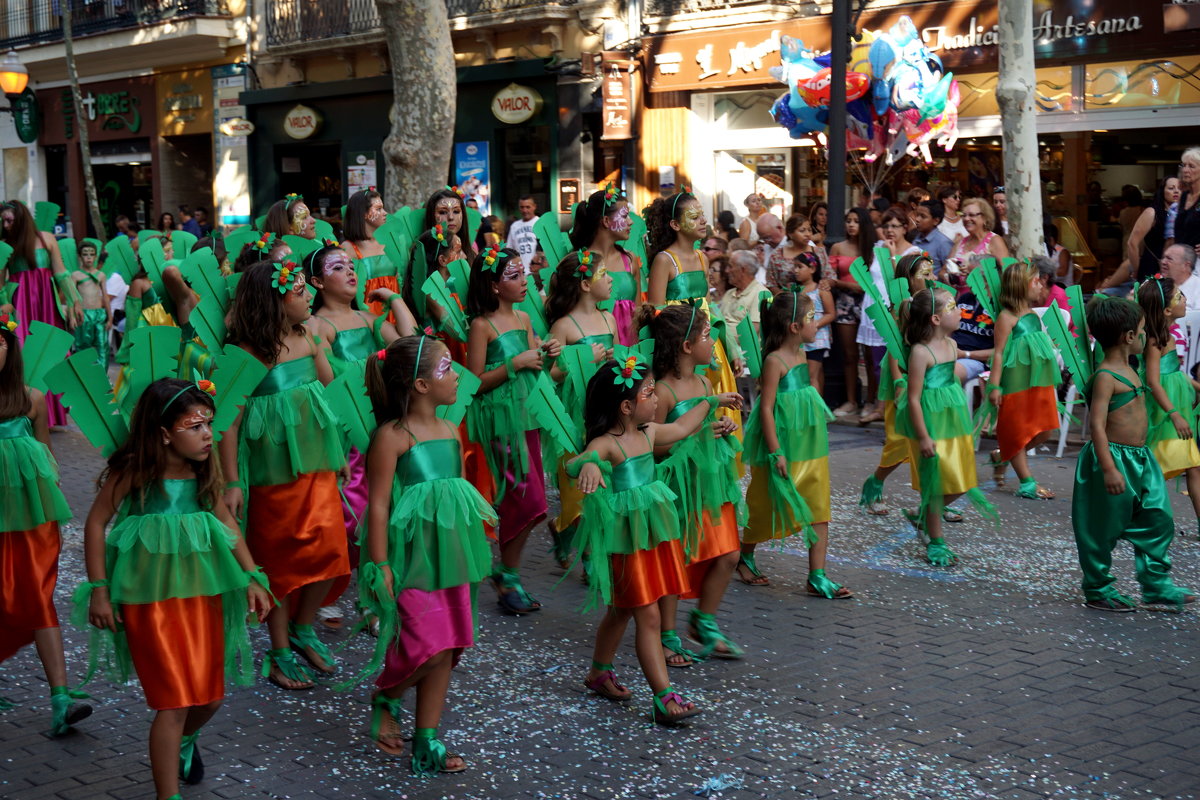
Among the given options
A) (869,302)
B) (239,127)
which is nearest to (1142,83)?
(869,302)

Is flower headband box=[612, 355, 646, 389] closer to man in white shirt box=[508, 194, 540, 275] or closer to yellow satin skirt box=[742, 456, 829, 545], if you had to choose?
yellow satin skirt box=[742, 456, 829, 545]

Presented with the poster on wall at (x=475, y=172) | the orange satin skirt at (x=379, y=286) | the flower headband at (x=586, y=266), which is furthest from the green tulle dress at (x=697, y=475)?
the poster on wall at (x=475, y=172)

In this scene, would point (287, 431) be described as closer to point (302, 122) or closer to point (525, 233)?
point (525, 233)

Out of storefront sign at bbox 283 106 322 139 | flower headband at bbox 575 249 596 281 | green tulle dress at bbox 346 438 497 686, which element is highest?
storefront sign at bbox 283 106 322 139

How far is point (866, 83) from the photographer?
1316cm

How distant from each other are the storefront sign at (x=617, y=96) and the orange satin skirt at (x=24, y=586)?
48.8 feet

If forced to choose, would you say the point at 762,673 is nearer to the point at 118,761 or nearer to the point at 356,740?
the point at 356,740

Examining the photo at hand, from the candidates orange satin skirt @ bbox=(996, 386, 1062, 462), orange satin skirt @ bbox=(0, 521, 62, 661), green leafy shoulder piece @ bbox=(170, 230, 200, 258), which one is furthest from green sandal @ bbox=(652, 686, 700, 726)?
green leafy shoulder piece @ bbox=(170, 230, 200, 258)

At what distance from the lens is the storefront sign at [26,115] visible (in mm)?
32094

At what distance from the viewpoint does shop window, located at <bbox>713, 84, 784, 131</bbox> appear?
60.4ft

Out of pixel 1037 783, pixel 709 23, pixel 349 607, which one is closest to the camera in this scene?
pixel 1037 783

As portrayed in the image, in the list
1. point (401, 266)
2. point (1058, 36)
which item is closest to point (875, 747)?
point (401, 266)

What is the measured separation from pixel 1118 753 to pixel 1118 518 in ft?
6.37

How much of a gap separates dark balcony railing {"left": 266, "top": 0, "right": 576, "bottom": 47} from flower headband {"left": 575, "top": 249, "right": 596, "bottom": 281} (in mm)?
16035
